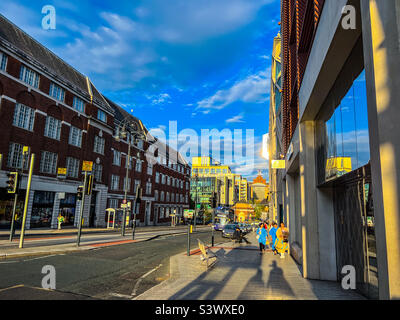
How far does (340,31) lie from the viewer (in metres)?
5.15

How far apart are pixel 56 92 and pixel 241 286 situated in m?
30.9

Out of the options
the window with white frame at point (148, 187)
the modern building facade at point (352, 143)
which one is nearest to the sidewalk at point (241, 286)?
the modern building facade at point (352, 143)

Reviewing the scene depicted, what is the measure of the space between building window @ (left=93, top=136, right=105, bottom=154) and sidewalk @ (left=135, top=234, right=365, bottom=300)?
3035 centimetres

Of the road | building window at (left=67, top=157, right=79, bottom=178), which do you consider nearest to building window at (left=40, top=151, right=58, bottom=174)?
building window at (left=67, top=157, right=79, bottom=178)

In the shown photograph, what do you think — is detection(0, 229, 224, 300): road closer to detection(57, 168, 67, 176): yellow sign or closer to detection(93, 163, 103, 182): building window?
detection(57, 168, 67, 176): yellow sign

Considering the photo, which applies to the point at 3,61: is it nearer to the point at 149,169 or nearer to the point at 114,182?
the point at 114,182

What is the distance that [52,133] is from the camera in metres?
30.1

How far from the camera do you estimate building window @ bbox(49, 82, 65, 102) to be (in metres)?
29.8

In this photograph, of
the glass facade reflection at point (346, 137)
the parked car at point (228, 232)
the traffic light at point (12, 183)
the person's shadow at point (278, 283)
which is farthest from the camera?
the parked car at point (228, 232)

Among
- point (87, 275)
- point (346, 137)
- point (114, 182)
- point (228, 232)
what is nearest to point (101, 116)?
point (114, 182)

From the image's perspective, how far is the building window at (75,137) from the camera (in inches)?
1289

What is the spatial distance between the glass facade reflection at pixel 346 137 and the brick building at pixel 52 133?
26.4 m

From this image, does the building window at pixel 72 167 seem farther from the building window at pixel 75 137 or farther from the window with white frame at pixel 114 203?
the window with white frame at pixel 114 203
